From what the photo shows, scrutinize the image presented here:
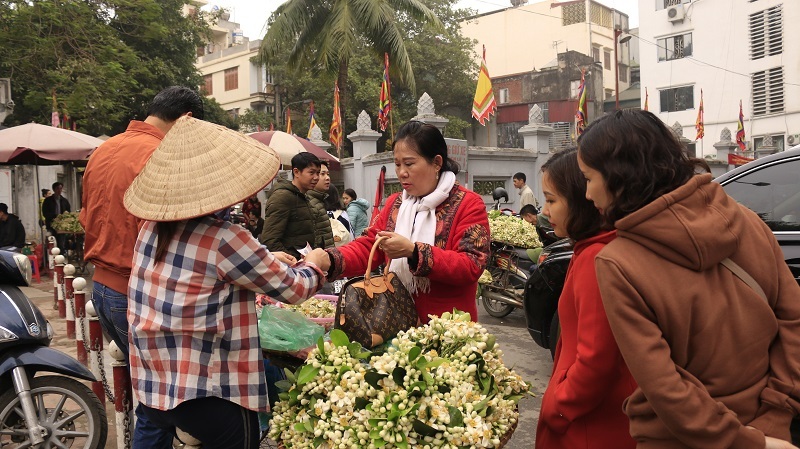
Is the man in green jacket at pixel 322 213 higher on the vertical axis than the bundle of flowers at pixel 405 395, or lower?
higher

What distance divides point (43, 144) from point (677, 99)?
26494mm

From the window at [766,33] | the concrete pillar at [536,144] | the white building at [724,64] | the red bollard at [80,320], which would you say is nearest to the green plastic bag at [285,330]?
the red bollard at [80,320]

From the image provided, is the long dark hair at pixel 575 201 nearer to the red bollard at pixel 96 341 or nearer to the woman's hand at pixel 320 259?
the woman's hand at pixel 320 259

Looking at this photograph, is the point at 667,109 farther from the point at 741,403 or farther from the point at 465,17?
the point at 741,403

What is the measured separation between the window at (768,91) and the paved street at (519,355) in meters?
22.2

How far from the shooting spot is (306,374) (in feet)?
6.39

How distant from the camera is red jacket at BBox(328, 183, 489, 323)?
8.00 ft

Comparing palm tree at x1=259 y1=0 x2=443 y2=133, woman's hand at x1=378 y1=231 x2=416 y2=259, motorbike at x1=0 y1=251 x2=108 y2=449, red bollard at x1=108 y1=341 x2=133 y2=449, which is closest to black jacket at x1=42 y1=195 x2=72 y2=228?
palm tree at x1=259 y1=0 x2=443 y2=133

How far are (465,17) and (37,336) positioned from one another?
26.4 meters

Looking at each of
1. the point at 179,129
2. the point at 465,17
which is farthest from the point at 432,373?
the point at 465,17

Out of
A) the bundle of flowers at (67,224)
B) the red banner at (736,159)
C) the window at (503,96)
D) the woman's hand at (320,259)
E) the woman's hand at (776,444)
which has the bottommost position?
the woman's hand at (776,444)

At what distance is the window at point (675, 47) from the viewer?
92.2 ft

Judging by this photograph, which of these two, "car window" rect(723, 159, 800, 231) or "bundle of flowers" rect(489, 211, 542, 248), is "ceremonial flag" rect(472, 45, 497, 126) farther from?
"car window" rect(723, 159, 800, 231)

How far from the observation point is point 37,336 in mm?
3383
